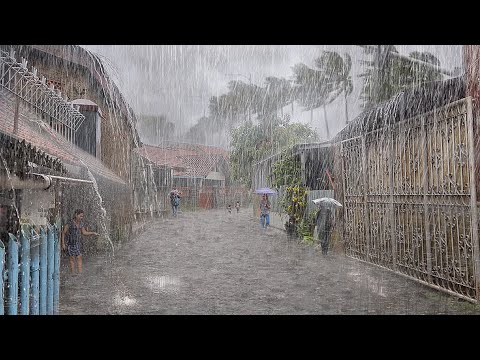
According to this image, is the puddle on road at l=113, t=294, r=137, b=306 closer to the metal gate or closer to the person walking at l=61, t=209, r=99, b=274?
the person walking at l=61, t=209, r=99, b=274

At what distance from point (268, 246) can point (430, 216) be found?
6926mm

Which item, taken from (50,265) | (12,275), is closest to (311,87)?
(50,265)

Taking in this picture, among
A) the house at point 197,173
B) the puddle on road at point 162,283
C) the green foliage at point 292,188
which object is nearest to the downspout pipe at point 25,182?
the puddle on road at point 162,283

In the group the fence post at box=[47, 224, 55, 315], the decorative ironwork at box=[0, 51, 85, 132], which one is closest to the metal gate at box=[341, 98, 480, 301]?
the fence post at box=[47, 224, 55, 315]

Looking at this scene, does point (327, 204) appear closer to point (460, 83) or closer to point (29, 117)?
point (460, 83)

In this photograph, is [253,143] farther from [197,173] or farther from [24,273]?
[24,273]

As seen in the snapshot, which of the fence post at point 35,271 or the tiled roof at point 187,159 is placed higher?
the tiled roof at point 187,159

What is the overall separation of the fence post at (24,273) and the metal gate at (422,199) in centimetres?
473

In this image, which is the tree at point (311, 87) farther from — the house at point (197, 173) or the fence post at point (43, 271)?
the fence post at point (43, 271)

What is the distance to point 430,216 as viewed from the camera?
6.05 meters

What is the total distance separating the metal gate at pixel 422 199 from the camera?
5324 mm

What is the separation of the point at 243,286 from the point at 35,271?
161 inches

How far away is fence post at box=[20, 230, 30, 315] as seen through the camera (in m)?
3.70

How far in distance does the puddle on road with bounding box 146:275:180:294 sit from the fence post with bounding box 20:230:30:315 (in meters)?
3.51
